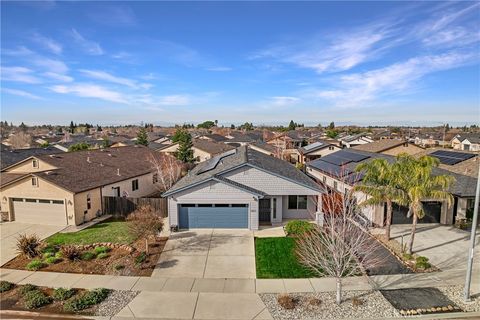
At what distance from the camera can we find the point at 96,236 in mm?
19469

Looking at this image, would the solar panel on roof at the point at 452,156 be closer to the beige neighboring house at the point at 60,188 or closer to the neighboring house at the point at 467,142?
the beige neighboring house at the point at 60,188

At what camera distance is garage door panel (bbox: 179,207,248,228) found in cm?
2109

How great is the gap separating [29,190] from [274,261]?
1922cm

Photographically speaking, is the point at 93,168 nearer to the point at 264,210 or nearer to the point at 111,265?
the point at 111,265

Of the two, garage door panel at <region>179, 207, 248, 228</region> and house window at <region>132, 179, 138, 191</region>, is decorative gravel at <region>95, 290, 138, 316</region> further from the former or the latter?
house window at <region>132, 179, 138, 191</region>

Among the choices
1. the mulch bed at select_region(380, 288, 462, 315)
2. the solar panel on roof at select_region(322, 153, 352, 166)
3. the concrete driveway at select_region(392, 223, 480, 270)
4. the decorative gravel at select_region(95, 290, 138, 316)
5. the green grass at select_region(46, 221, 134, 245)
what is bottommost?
the green grass at select_region(46, 221, 134, 245)

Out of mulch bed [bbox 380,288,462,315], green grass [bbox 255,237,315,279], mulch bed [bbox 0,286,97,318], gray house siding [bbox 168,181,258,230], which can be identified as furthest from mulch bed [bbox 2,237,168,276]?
mulch bed [bbox 380,288,462,315]

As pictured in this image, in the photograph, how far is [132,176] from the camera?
2994cm

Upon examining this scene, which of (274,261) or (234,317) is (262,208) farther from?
(234,317)

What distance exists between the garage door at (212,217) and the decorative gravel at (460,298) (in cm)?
1176

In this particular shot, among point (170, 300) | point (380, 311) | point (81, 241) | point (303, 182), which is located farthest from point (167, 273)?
point (303, 182)

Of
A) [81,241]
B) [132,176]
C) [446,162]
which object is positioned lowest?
[81,241]

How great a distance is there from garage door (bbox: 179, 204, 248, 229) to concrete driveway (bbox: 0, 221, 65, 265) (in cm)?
893

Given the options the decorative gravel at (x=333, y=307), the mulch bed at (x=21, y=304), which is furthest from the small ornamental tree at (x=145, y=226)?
the decorative gravel at (x=333, y=307)
